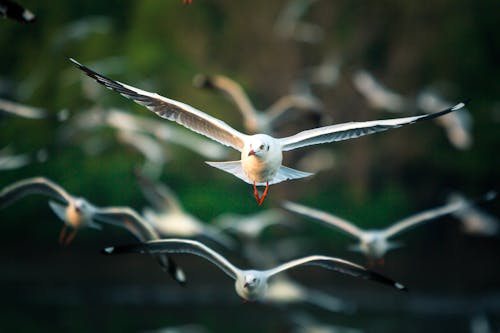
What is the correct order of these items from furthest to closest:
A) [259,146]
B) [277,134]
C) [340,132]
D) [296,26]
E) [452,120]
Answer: [296,26] → [277,134] → [452,120] → [340,132] → [259,146]

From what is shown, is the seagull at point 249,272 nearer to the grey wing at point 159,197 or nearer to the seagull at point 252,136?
the seagull at point 252,136

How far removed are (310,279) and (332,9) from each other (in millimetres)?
5674

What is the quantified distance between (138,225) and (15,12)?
1684 millimetres

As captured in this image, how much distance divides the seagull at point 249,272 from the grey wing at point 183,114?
0.68m

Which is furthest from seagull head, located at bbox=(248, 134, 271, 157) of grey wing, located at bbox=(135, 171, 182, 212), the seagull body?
grey wing, located at bbox=(135, 171, 182, 212)

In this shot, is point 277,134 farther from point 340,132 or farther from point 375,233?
point 340,132

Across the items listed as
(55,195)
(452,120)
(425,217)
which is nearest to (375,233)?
(425,217)

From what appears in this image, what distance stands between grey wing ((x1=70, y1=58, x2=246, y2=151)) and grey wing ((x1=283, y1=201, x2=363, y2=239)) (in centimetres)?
102

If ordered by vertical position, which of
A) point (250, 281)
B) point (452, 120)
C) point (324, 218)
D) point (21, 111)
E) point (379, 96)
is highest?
point (379, 96)

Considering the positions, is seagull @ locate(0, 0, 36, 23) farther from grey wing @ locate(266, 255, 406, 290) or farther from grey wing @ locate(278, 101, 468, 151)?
grey wing @ locate(266, 255, 406, 290)

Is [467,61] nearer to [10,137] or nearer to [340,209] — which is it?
[340,209]

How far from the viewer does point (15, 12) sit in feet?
14.9

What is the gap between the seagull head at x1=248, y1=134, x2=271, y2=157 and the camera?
176 inches

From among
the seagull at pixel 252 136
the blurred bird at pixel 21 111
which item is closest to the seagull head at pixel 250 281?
the seagull at pixel 252 136
